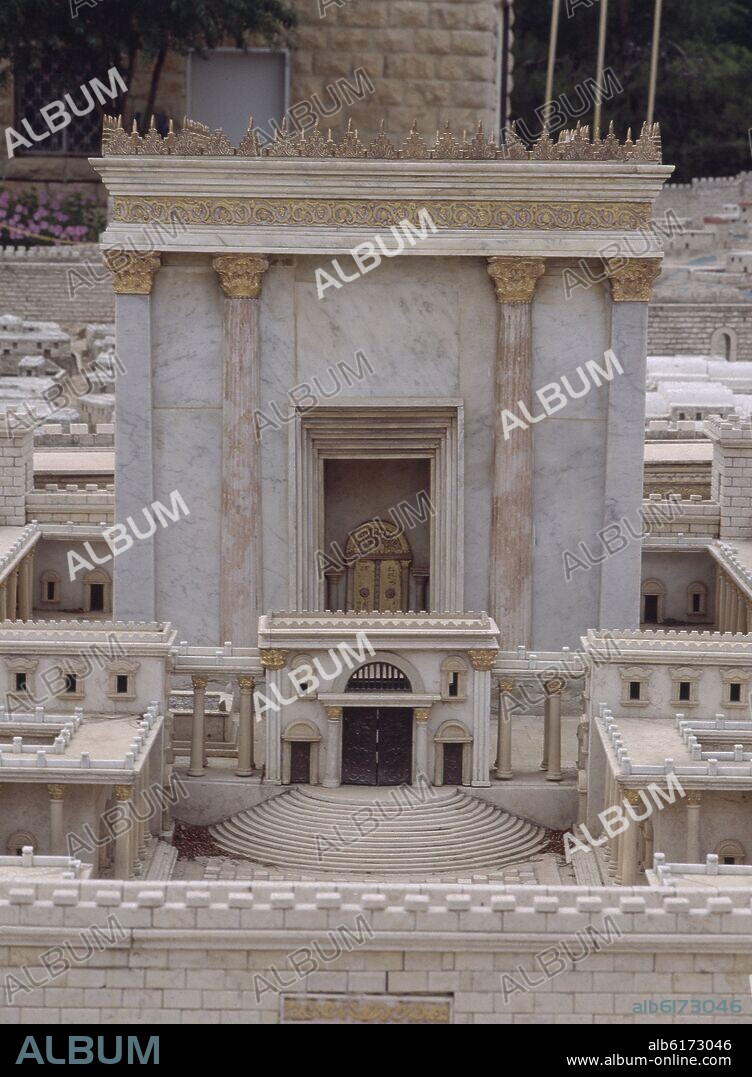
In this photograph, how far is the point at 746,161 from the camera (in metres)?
121

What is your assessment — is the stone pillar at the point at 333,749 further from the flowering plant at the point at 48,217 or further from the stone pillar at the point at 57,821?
the flowering plant at the point at 48,217

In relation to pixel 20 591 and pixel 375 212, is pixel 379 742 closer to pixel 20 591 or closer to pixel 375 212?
pixel 375 212

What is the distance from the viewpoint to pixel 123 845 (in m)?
46.8

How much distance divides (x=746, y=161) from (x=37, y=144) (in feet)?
127

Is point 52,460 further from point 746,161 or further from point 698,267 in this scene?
point 746,161

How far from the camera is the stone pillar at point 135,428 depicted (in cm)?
5453

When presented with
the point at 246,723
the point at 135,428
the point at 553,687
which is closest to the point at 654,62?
the point at 135,428

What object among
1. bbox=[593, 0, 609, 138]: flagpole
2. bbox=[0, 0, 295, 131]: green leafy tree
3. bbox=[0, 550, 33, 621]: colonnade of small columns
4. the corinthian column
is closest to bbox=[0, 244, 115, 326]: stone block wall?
bbox=[0, 0, 295, 131]: green leafy tree

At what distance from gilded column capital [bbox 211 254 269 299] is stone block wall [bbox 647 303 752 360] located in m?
46.9

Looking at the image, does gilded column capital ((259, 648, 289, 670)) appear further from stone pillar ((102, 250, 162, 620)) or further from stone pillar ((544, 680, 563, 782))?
stone pillar ((102, 250, 162, 620))

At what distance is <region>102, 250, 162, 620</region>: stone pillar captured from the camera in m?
54.5

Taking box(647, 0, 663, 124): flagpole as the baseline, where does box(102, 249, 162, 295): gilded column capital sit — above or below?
below

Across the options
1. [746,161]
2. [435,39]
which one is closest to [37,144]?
[435,39]

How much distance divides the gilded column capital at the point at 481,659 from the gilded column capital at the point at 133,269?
11.0 metres
